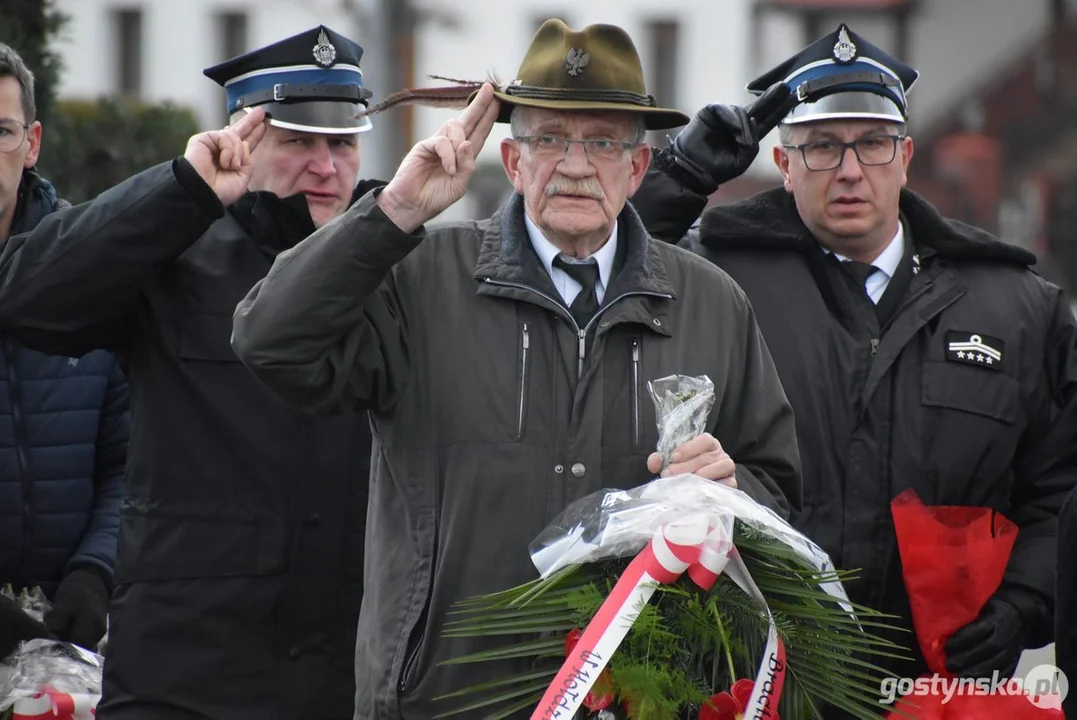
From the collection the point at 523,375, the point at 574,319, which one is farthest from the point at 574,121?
the point at 523,375

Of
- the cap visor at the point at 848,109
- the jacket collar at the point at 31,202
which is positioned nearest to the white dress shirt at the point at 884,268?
the cap visor at the point at 848,109

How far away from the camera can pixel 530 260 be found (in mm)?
3980

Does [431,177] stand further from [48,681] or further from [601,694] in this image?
[48,681]

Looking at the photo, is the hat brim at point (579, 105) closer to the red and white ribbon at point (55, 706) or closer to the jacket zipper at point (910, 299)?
the jacket zipper at point (910, 299)

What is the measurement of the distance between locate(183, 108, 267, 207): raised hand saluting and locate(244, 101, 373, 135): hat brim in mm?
488

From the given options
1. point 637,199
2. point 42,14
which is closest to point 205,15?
point 42,14

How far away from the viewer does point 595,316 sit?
3951 millimetres

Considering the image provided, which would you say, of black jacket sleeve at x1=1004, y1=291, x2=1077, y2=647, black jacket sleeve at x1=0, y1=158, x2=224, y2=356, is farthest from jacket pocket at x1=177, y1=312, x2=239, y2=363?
black jacket sleeve at x1=1004, y1=291, x2=1077, y2=647

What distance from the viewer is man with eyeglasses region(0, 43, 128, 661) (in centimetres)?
486

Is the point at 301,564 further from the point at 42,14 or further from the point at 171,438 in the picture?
the point at 42,14

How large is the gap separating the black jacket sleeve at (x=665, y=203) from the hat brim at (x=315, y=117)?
84cm

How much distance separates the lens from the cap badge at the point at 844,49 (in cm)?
524

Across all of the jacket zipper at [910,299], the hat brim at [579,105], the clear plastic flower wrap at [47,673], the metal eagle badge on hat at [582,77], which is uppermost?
the metal eagle badge on hat at [582,77]

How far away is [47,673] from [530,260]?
1782 mm
